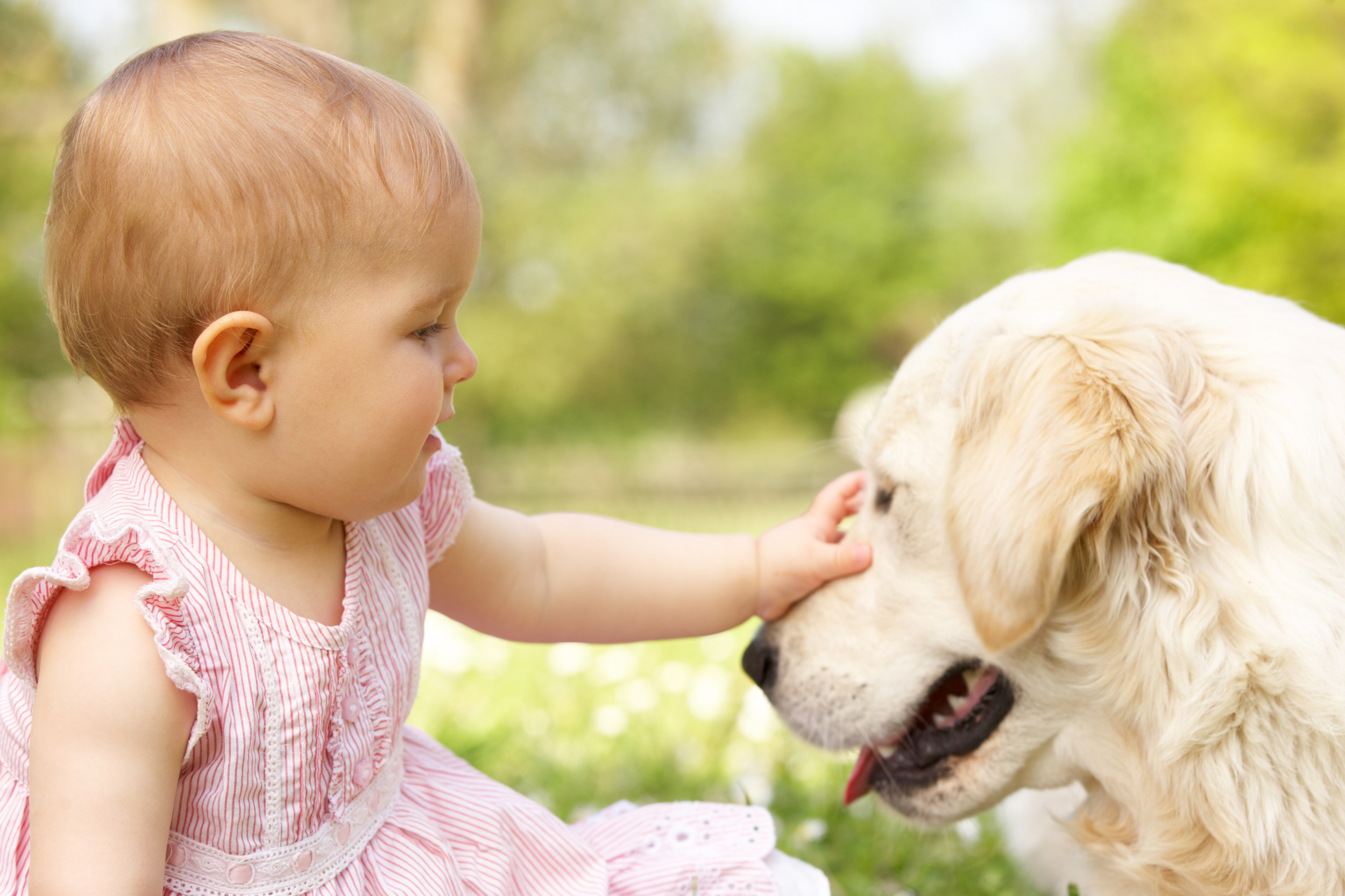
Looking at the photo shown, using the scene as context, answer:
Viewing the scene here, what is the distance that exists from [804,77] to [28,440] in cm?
2078

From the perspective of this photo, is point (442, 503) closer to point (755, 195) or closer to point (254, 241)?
point (254, 241)

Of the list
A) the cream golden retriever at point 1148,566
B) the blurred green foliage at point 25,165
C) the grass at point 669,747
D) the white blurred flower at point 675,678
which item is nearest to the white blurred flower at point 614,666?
the grass at point 669,747

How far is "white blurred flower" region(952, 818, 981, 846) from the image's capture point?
2676 mm

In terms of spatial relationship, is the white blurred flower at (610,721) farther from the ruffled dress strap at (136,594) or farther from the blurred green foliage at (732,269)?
the blurred green foliage at (732,269)

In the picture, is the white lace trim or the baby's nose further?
the baby's nose

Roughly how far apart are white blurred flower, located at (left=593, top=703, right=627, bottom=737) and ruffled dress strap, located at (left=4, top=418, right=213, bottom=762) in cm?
210

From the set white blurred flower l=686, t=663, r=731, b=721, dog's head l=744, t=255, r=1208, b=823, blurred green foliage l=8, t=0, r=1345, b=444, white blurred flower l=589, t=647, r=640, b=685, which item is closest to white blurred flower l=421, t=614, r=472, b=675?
white blurred flower l=589, t=647, r=640, b=685

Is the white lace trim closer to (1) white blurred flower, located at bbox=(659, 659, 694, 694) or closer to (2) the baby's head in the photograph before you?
(2) the baby's head

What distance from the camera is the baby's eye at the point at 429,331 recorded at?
1.52 m

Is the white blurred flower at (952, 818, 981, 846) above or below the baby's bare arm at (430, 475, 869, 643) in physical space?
below

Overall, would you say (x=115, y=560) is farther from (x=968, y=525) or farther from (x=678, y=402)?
(x=678, y=402)

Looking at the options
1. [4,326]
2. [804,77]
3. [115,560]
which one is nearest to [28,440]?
[4,326]

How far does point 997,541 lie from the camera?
1.74 metres

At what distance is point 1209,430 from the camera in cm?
176
